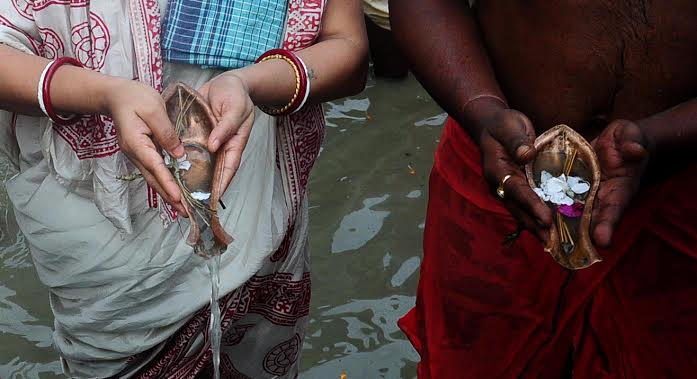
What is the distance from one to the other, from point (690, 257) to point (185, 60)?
1.10 metres

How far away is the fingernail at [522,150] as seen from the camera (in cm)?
158

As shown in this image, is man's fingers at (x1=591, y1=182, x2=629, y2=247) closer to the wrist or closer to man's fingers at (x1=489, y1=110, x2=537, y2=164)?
man's fingers at (x1=489, y1=110, x2=537, y2=164)

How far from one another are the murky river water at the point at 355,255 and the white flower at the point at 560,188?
1494mm

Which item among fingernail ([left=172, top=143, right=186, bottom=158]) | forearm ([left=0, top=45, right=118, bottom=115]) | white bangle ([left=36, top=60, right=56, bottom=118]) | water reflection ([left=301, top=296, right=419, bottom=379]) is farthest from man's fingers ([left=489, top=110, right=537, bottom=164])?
water reflection ([left=301, top=296, right=419, bottom=379])

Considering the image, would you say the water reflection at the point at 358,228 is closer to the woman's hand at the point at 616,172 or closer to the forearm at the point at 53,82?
the forearm at the point at 53,82

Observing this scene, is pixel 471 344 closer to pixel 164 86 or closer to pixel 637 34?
pixel 637 34

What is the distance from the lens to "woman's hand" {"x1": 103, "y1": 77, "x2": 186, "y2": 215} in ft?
5.50

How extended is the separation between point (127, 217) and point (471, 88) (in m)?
0.79

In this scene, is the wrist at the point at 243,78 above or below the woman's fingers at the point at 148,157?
above

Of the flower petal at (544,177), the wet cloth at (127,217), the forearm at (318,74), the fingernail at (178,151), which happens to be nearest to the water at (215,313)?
the wet cloth at (127,217)

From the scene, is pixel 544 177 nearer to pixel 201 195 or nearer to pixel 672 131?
pixel 672 131

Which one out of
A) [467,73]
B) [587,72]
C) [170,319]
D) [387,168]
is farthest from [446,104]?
[387,168]

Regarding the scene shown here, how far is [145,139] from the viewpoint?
168cm

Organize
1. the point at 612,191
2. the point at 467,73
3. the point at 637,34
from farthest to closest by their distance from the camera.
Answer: the point at 467,73 < the point at 637,34 < the point at 612,191
